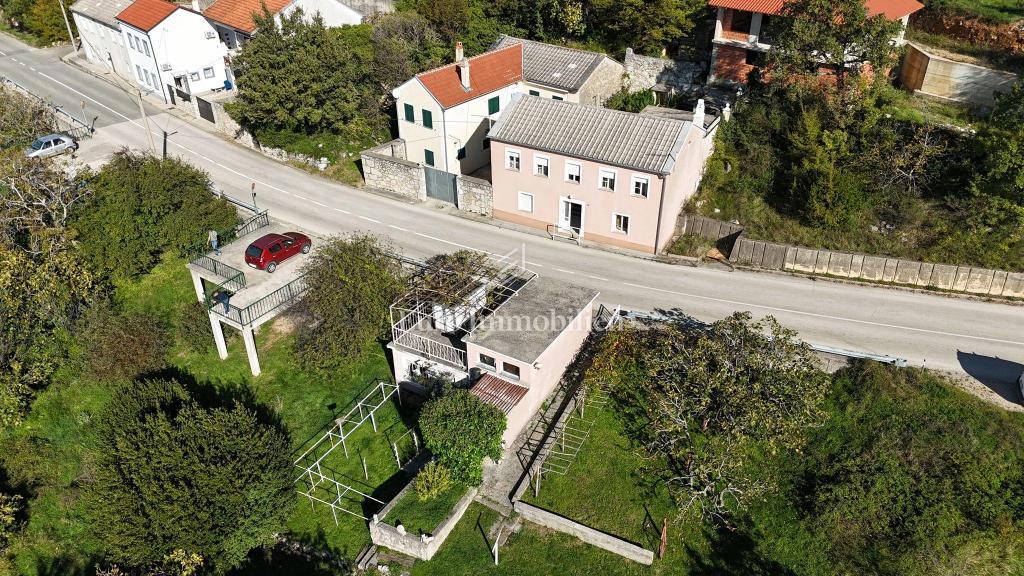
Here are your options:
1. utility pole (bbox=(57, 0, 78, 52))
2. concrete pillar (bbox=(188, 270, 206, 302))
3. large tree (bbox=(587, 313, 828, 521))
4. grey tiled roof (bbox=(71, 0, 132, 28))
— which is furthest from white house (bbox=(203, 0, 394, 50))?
large tree (bbox=(587, 313, 828, 521))

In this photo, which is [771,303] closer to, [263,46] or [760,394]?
[760,394]

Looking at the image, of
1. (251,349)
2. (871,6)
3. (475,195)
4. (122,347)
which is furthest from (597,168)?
(122,347)

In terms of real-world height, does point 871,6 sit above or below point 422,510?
above

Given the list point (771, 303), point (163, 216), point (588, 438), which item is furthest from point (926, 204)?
point (163, 216)

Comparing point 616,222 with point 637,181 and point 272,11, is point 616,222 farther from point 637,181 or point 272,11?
point 272,11

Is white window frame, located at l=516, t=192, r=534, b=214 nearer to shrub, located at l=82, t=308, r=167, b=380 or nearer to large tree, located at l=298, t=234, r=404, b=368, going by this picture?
large tree, located at l=298, t=234, r=404, b=368

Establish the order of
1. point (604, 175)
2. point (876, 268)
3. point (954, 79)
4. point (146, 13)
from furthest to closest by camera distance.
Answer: point (146, 13) → point (954, 79) → point (604, 175) → point (876, 268)
